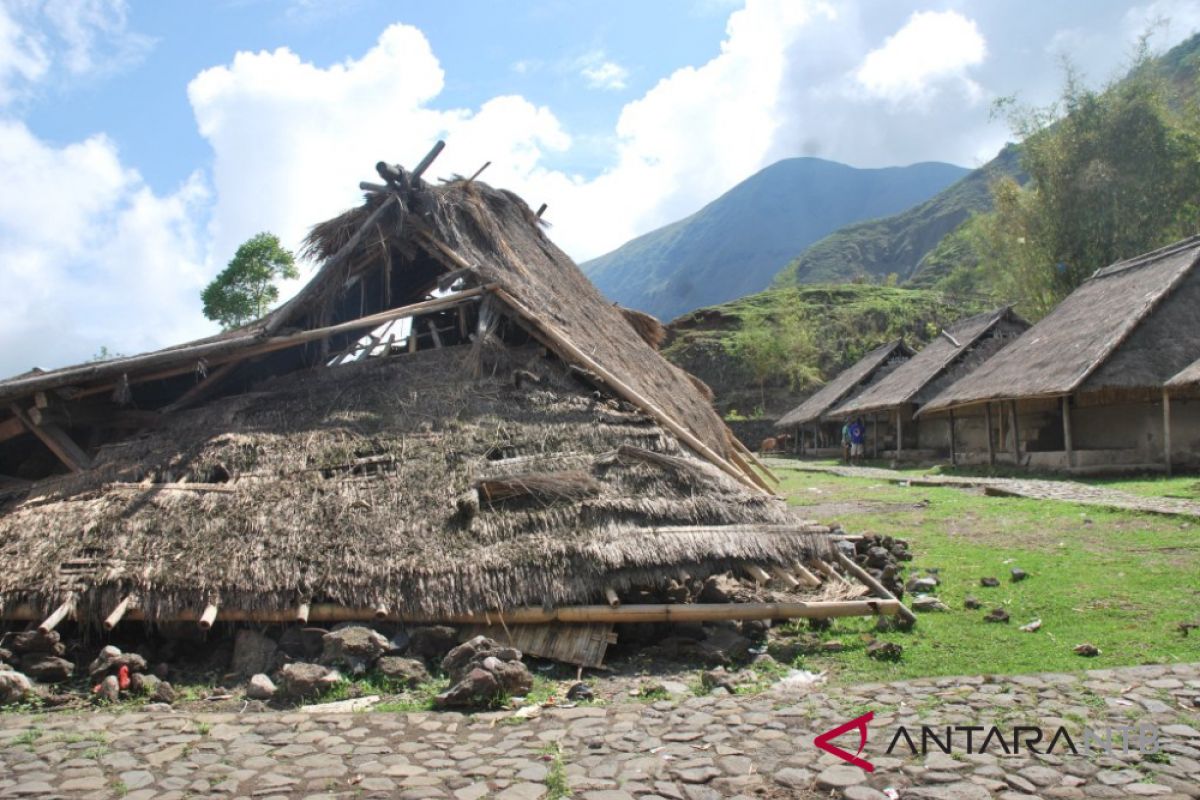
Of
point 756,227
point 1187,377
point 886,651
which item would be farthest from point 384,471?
point 756,227

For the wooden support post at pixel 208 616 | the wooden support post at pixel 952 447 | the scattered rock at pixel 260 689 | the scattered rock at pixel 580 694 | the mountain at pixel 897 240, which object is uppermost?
the mountain at pixel 897 240

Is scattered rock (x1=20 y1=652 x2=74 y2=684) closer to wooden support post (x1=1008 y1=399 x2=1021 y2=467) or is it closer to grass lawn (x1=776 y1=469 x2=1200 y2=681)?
grass lawn (x1=776 y1=469 x2=1200 y2=681)

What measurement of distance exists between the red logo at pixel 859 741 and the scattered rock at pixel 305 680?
294 cm

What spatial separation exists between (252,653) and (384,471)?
1.72 m

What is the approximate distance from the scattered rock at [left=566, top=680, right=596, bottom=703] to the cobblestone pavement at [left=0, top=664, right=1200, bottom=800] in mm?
187

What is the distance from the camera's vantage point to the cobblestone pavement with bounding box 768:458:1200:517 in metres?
9.95

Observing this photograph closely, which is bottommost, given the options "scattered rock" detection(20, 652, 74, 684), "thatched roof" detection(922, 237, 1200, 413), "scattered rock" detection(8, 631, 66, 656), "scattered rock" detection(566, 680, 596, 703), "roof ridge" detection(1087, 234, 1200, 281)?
"scattered rock" detection(566, 680, 596, 703)

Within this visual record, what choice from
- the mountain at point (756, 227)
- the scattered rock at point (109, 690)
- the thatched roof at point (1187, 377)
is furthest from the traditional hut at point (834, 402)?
the mountain at point (756, 227)

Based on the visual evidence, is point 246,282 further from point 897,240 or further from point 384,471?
point 897,240

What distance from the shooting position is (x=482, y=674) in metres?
4.52

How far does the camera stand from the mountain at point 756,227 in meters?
108

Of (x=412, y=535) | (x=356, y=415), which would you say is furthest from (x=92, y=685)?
(x=356, y=415)

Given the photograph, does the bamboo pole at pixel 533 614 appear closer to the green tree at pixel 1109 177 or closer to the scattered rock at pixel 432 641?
the scattered rock at pixel 432 641

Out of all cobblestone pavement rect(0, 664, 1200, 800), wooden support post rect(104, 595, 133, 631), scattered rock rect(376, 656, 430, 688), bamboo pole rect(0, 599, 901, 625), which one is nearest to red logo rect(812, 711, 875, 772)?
cobblestone pavement rect(0, 664, 1200, 800)
